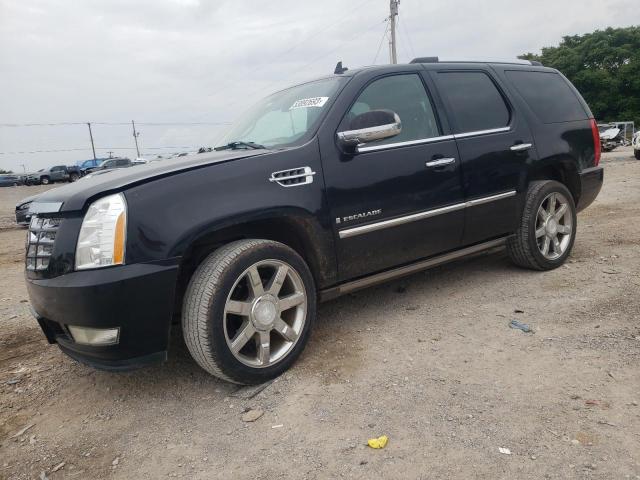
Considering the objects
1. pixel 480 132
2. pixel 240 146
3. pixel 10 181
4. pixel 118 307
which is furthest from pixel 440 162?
pixel 10 181

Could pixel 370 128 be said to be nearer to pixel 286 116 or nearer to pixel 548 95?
pixel 286 116

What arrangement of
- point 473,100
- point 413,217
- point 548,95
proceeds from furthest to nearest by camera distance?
point 548,95
point 473,100
point 413,217

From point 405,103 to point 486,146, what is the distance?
0.75 m

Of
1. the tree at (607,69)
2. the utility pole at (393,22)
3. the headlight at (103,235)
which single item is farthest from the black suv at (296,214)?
the tree at (607,69)

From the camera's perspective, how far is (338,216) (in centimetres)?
297

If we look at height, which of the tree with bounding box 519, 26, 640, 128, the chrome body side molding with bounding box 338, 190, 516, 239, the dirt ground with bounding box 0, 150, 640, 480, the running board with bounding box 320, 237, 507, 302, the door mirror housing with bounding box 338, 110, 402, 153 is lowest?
the dirt ground with bounding box 0, 150, 640, 480

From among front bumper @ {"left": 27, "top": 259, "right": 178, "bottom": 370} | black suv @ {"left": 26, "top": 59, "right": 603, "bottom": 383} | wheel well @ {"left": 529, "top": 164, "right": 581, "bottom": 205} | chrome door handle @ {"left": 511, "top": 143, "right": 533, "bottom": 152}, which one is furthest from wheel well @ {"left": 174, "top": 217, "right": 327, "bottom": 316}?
wheel well @ {"left": 529, "top": 164, "right": 581, "bottom": 205}

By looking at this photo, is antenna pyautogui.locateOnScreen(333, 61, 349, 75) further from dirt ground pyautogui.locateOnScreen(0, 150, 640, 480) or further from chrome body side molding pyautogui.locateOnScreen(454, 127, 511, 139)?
dirt ground pyautogui.locateOnScreen(0, 150, 640, 480)

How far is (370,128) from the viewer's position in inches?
115

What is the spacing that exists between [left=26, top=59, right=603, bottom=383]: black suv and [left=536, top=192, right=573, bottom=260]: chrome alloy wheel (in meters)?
0.02

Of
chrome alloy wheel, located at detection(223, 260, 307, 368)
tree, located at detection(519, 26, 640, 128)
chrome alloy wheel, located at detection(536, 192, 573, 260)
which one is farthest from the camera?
tree, located at detection(519, 26, 640, 128)

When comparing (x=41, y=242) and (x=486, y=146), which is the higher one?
(x=486, y=146)

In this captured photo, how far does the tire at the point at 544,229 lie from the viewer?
4.07m

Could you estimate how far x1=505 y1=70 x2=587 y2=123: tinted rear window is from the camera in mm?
4215
